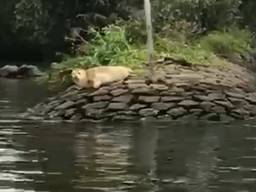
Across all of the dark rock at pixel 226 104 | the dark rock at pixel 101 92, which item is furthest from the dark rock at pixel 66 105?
the dark rock at pixel 226 104

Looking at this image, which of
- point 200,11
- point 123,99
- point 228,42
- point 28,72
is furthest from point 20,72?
point 123,99

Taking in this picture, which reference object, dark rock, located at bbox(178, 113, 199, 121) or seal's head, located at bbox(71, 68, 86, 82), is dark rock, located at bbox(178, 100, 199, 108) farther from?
seal's head, located at bbox(71, 68, 86, 82)

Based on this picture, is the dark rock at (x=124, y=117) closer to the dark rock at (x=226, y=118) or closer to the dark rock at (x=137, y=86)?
the dark rock at (x=137, y=86)

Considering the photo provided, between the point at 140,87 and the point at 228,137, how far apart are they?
3333 mm

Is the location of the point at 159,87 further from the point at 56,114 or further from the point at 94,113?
the point at 56,114

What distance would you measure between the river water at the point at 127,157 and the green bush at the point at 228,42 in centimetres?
853

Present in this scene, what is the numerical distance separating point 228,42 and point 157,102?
32.0 feet

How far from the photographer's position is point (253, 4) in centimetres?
3403

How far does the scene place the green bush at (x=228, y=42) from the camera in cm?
2388

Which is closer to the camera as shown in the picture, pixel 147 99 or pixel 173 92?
pixel 147 99

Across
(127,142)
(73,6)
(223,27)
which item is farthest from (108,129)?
(73,6)

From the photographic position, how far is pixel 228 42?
25469mm

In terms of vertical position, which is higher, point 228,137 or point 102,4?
point 102,4

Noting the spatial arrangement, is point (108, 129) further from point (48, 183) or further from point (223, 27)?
point (223, 27)
